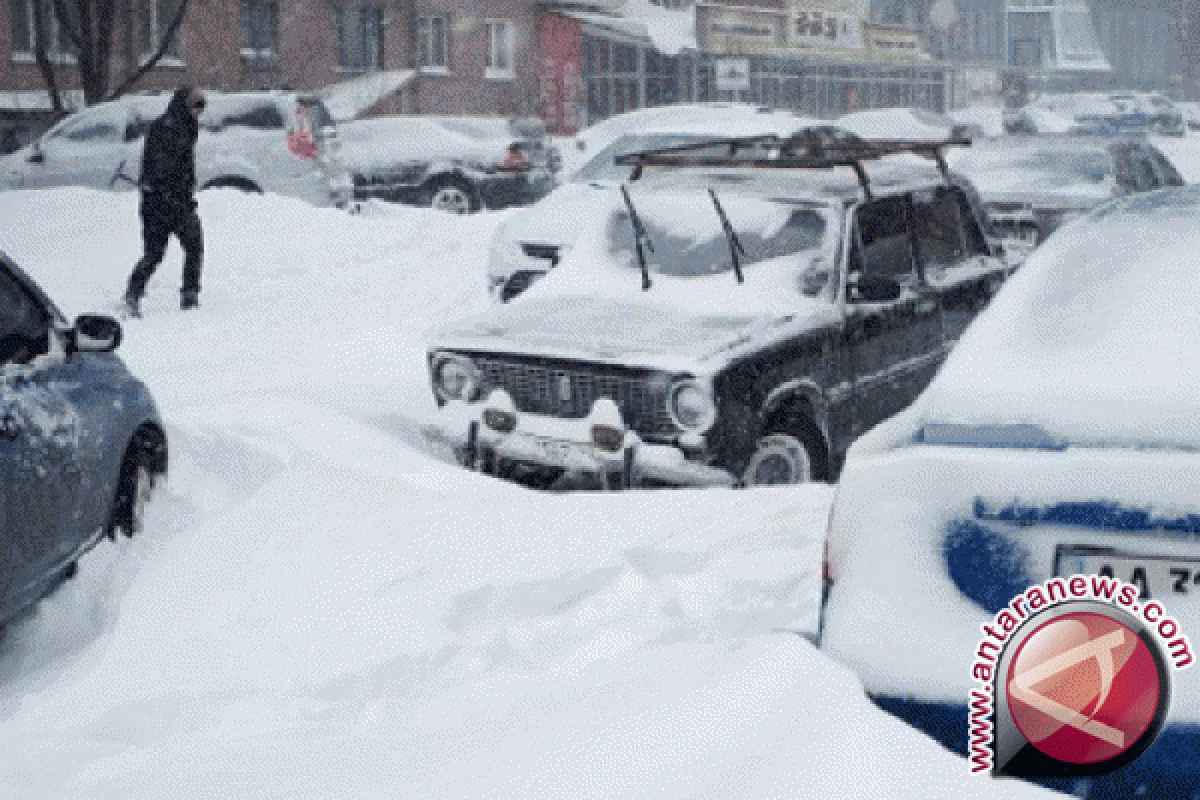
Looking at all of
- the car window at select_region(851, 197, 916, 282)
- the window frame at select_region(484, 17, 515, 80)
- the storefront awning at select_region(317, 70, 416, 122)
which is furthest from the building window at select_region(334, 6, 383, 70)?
the car window at select_region(851, 197, 916, 282)

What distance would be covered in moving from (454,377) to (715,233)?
57.7 inches

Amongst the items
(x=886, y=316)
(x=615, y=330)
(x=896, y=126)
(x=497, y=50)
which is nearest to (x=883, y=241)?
(x=886, y=316)

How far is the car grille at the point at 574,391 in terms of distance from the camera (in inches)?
259

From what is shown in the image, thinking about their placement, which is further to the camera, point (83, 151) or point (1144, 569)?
point (83, 151)

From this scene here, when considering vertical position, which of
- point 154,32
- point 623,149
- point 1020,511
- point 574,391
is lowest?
point 574,391

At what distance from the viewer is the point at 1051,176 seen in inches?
592

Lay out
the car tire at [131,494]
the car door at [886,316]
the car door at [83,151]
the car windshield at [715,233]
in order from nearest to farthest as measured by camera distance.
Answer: the car tire at [131,494] < the car door at [886,316] < the car windshield at [715,233] < the car door at [83,151]

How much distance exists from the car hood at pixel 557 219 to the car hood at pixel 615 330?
416 cm

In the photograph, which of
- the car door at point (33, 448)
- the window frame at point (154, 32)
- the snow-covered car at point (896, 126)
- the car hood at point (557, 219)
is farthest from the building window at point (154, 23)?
the car door at point (33, 448)

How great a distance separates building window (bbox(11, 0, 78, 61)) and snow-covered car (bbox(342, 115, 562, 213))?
10672 millimetres

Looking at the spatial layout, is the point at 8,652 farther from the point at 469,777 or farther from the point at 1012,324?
the point at 1012,324

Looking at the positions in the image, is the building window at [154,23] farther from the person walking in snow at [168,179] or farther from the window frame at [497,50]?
the person walking in snow at [168,179]

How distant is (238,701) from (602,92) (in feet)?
134

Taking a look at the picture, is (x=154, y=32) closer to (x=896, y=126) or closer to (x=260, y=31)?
(x=260, y=31)
